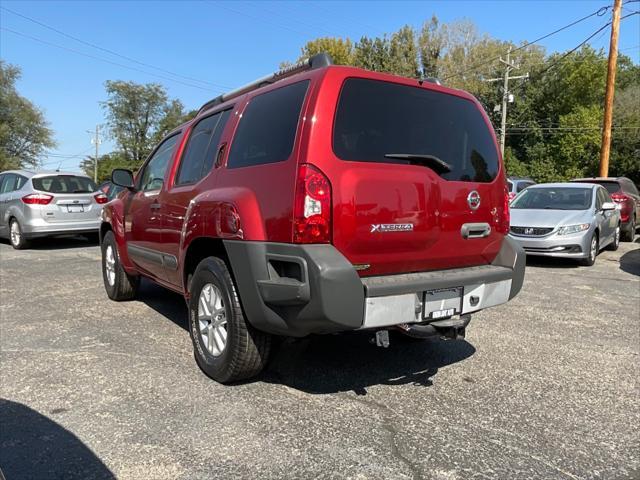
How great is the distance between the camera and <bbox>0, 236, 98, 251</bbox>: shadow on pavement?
1106 centimetres

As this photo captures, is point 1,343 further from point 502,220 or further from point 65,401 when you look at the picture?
point 502,220

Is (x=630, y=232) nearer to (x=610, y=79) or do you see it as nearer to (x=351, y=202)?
(x=610, y=79)

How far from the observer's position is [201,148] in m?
4.10

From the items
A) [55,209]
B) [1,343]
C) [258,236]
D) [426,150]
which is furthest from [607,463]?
[55,209]

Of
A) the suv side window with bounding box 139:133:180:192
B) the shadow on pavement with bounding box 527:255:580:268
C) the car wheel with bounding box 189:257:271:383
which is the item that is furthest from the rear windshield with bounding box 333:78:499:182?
the shadow on pavement with bounding box 527:255:580:268

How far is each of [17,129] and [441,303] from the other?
2249 inches

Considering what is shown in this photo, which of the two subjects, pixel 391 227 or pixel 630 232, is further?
pixel 630 232

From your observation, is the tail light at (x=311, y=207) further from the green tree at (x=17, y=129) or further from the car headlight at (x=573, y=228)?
the green tree at (x=17, y=129)

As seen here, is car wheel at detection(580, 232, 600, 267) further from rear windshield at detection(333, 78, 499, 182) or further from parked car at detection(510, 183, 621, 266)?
rear windshield at detection(333, 78, 499, 182)

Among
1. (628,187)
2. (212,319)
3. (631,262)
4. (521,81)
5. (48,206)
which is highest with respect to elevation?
(521,81)

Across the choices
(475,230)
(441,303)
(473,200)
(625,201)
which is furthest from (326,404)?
(625,201)

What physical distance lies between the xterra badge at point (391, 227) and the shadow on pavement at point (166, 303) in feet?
8.62

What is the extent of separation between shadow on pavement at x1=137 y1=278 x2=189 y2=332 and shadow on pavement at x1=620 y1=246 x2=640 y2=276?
7.26m

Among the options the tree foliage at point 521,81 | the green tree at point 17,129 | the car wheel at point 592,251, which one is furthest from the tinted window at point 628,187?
the green tree at point 17,129
